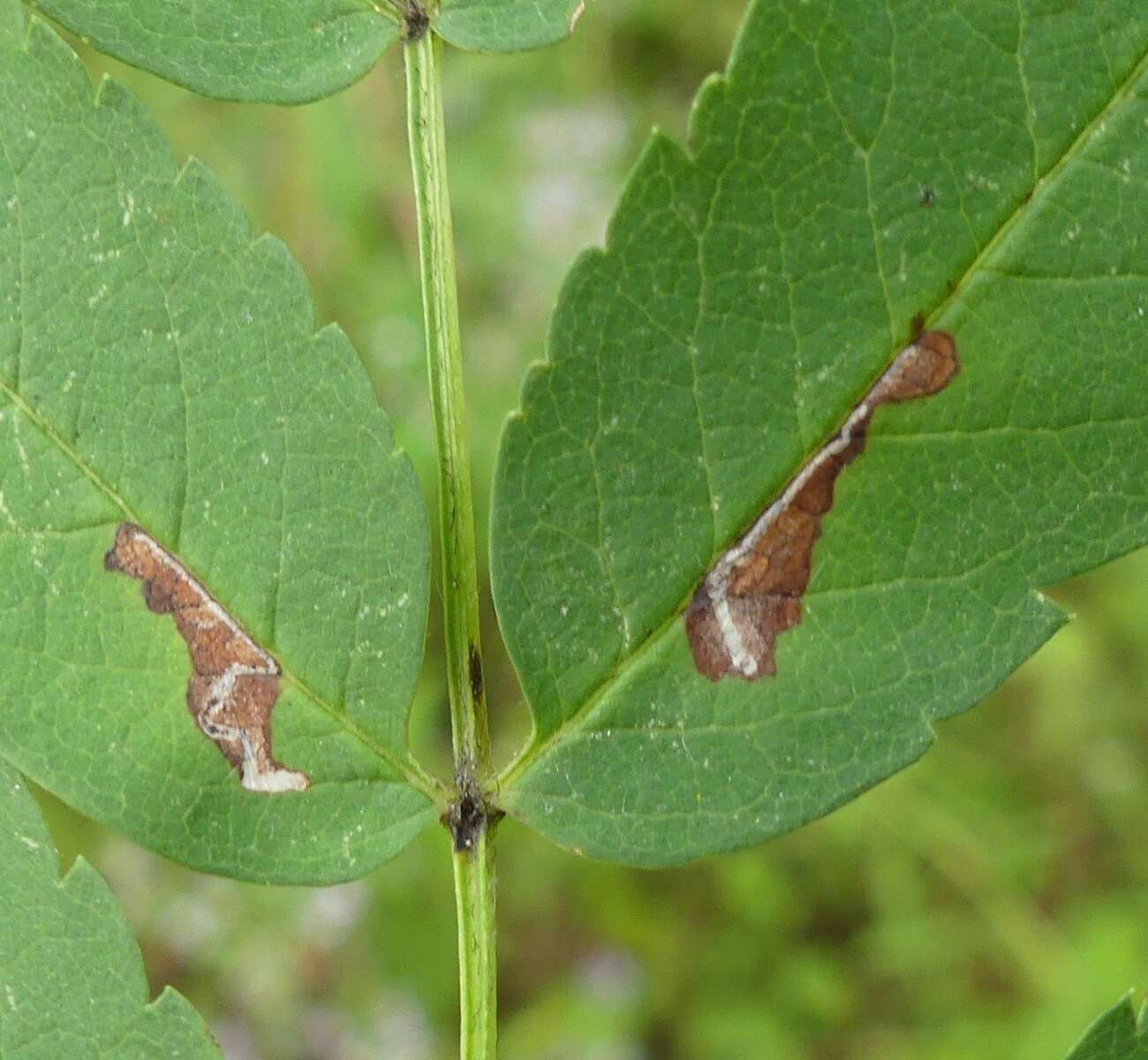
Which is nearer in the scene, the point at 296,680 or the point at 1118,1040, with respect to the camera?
the point at 1118,1040

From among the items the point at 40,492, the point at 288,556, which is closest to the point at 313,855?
the point at 288,556

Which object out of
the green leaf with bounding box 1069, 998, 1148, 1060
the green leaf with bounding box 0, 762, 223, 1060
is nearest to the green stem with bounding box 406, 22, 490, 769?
the green leaf with bounding box 0, 762, 223, 1060

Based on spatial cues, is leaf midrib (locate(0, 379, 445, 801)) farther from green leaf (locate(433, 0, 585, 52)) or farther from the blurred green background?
the blurred green background

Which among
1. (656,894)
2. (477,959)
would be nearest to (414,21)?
(477,959)

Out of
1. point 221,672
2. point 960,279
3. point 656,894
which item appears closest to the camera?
point 960,279

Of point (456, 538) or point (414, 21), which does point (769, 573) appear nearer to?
point (456, 538)

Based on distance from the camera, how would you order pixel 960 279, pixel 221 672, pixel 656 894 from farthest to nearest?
pixel 656 894 < pixel 221 672 < pixel 960 279

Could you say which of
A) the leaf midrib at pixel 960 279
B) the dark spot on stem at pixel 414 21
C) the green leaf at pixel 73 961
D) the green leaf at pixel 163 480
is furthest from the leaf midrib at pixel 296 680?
the dark spot on stem at pixel 414 21

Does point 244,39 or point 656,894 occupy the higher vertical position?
point 244,39
